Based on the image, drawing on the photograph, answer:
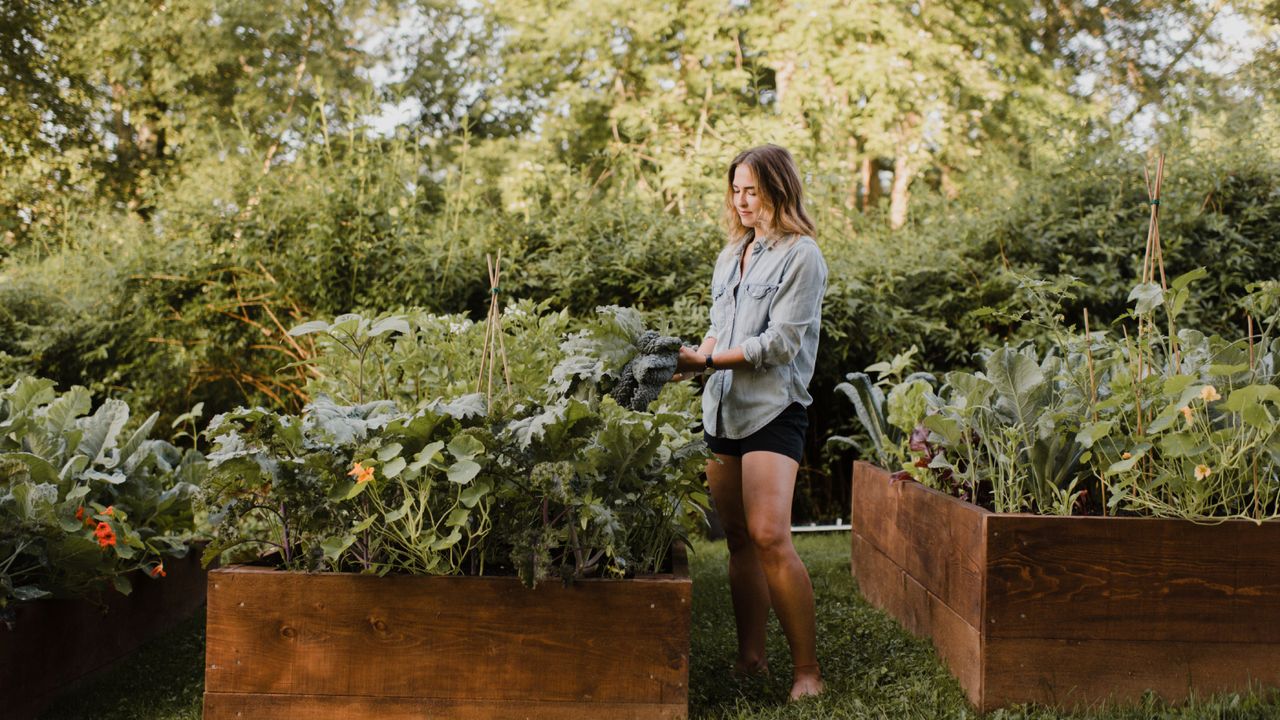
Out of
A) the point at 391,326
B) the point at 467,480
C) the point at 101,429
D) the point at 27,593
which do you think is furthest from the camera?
the point at 101,429

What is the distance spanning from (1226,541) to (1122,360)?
58 centimetres

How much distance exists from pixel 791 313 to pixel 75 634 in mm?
2113

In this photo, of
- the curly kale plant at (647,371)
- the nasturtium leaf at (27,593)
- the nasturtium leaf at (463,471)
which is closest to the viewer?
the nasturtium leaf at (463,471)

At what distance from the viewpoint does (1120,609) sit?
2.22 metres

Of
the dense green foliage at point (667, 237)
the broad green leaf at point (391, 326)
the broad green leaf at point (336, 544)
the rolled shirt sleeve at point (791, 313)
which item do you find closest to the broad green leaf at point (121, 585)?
the broad green leaf at point (336, 544)

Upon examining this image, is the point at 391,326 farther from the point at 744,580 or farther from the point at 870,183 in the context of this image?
the point at 870,183

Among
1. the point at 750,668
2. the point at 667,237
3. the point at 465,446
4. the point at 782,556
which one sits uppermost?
the point at 667,237

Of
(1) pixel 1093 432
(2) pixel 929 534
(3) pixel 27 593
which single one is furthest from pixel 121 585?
(1) pixel 1093 432

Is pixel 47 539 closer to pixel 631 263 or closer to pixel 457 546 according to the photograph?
pixel 457 546

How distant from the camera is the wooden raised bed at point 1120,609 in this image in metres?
2.20

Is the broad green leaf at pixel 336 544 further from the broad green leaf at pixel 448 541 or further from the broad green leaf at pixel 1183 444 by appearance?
the broad green leaf at pixel 1183 444

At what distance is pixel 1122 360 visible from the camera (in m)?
2.61

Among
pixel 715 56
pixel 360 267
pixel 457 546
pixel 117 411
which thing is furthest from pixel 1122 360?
pixel 715 56

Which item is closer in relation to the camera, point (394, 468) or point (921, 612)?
point (394, 468)
